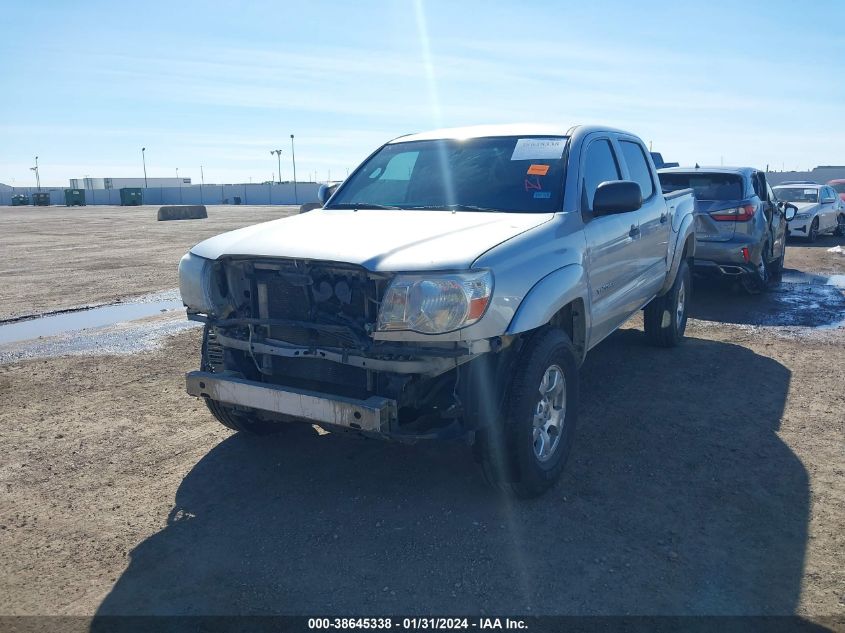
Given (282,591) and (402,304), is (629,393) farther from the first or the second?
(282,591)

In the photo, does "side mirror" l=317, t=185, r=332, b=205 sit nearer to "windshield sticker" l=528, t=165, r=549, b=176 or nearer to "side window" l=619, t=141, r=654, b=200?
"windshield sticker" l=528, t=165, r=549, b=176

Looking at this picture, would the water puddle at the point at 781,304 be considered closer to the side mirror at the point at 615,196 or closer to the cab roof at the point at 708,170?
the cab roof at the point at 708,170

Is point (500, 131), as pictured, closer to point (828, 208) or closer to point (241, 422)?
point (241, 422)

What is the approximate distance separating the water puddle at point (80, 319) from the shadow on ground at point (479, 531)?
4551 millimetres

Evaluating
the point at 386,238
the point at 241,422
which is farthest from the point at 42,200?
the point at 386,238

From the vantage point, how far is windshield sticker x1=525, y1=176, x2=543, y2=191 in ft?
14.7

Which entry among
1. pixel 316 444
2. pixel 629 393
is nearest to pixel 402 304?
pixel 316 444

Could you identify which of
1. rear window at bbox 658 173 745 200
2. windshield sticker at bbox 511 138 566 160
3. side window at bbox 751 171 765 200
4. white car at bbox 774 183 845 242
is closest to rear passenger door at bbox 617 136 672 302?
windshield sticker at bbox 511 138 566 160

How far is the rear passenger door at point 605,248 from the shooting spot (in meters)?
4.55

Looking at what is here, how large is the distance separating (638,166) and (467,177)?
6.89 ft

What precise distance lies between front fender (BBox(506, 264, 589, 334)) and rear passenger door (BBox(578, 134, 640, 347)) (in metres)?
0.32

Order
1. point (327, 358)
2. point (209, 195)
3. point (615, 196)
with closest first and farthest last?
point (327, 358)
point (615, 196)
point (209, 195)

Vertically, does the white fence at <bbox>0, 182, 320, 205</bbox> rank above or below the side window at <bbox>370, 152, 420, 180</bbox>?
above

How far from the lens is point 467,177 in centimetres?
473
